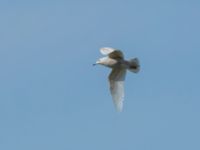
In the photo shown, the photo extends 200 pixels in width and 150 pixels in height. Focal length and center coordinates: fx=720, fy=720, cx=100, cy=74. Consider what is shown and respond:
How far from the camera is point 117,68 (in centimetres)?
1922

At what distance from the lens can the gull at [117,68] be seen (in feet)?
61.0

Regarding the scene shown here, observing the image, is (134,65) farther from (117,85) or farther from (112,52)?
(117,85)

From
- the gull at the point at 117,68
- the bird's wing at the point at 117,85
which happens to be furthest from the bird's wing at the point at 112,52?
the bird's wing at the point at 117,85

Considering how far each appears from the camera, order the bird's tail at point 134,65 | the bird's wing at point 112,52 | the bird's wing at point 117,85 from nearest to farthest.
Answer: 1. the bird's wing at point 112,52
2. the bird's tail at point 134,65
3. the bird's wing at point 117,85

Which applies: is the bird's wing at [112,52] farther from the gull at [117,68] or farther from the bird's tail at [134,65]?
the bird's tail at [134,65]

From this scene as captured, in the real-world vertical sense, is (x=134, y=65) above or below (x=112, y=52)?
below

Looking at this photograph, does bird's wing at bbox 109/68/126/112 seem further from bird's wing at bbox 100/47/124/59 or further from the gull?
bird's wing at bbox 100/47/124/59

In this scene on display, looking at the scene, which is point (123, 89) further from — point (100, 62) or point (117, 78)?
point (100, 62)

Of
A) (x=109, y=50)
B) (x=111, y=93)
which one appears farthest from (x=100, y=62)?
(x=111, y=93)

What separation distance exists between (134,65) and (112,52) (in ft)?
2.52

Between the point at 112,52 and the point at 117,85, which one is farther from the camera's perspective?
the point at 117,85

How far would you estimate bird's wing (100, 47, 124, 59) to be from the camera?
18.5 m

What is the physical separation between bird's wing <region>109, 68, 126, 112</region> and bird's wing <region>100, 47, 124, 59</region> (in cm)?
70

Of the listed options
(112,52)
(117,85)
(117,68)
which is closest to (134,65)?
(117,68)
